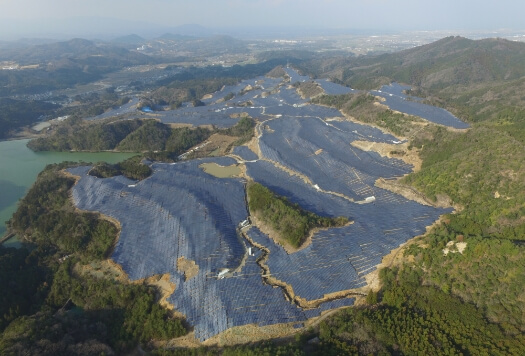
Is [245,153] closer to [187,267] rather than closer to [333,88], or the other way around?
[187,267]

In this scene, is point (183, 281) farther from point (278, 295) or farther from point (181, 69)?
point (181, 69)

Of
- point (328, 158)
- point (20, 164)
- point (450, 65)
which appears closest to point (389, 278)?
point (328, 158)

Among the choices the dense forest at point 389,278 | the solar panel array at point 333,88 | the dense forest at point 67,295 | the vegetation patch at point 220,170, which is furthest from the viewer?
the solar panel array at point 333,88

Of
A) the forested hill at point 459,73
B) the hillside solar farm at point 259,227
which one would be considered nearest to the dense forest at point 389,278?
the hillside solar farm at point 259,227

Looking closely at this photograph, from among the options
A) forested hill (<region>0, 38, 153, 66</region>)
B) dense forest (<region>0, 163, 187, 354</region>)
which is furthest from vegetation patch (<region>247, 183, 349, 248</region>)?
forested hill (<region>0, 38, 153, 66</region>)

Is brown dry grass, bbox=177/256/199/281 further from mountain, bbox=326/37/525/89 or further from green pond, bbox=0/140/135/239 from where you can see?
mountain, bbox=326/37/525/89

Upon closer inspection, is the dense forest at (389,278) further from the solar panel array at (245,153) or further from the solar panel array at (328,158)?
the solar panel array at (245,153)
